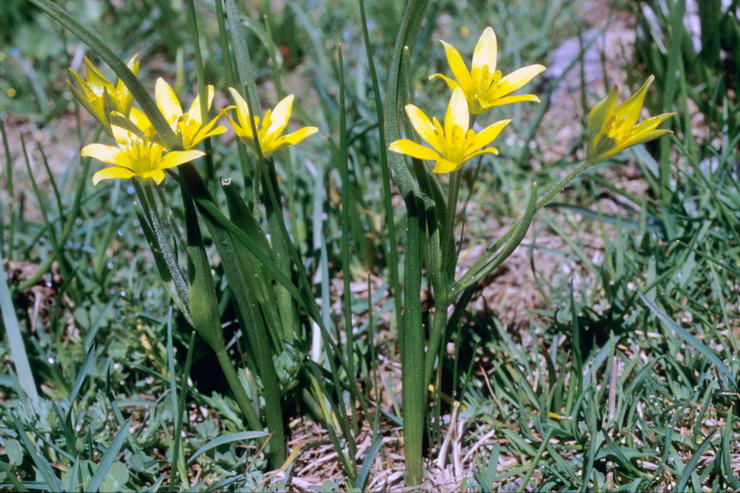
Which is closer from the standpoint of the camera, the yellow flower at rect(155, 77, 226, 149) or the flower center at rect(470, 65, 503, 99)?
the yellow flower at rect(155, 77, 226, 149)

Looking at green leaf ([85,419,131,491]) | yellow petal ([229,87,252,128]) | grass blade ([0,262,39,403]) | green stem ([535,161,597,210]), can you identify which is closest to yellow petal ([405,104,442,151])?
green stem ([535,161,597,210])

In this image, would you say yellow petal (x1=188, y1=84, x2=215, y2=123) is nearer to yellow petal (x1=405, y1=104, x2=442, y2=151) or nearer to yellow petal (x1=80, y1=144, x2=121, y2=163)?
yellow petal (x1=80, y1=144, x2=121, y2=163)

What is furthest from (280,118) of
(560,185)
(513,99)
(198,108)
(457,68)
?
(560,185)

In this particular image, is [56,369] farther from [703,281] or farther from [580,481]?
[703,281]

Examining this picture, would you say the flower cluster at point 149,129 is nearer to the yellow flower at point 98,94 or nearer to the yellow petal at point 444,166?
the yellow flower at point 98,94

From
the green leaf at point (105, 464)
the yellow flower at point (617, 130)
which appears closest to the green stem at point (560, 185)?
the yellow flower at point (617, 130)
